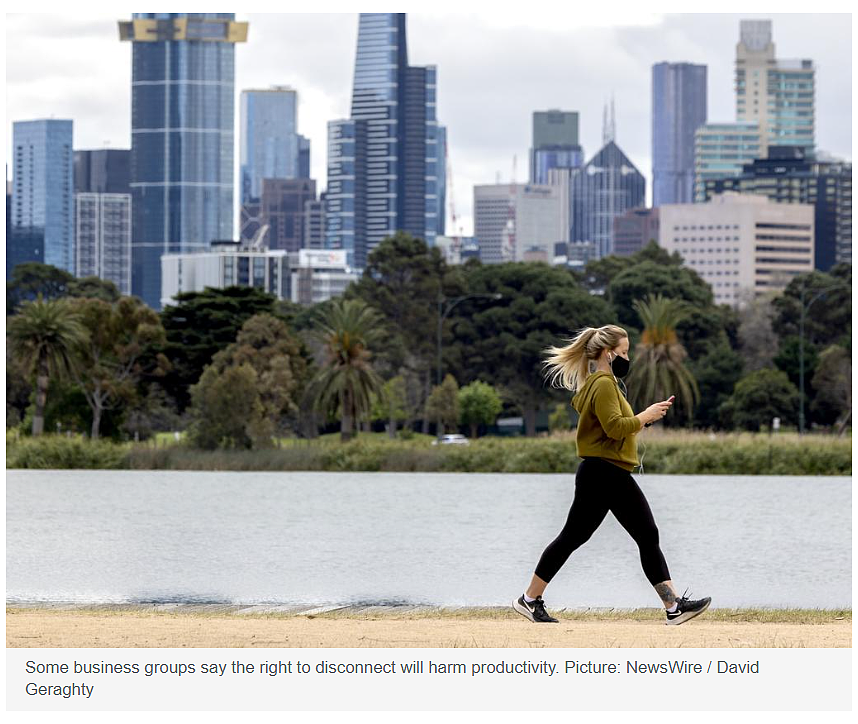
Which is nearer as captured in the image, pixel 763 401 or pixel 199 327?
pixel 199 327

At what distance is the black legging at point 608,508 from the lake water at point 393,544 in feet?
15.1

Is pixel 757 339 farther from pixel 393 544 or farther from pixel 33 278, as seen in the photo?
pixel 393 544

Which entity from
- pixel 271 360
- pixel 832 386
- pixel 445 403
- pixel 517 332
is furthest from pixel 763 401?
pixel 271 360

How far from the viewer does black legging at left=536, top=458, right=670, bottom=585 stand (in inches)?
388

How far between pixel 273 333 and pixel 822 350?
93.3 feet

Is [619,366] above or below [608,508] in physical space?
above

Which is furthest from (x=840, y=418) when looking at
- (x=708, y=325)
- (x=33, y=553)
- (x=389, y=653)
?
(x=389, y=653)

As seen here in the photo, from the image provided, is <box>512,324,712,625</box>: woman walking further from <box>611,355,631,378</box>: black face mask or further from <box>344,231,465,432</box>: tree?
<box>344,231,465,432</box>: tree

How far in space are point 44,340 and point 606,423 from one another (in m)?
45.9

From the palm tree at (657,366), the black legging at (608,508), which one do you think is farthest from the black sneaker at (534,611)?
the palm tree at (657,366)

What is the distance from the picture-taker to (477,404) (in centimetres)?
7612

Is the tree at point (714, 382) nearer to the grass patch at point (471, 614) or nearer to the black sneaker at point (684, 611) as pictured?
the grass patch at point (471, 614)

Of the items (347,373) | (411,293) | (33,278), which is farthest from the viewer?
(33,278)

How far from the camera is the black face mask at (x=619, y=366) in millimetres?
9969
